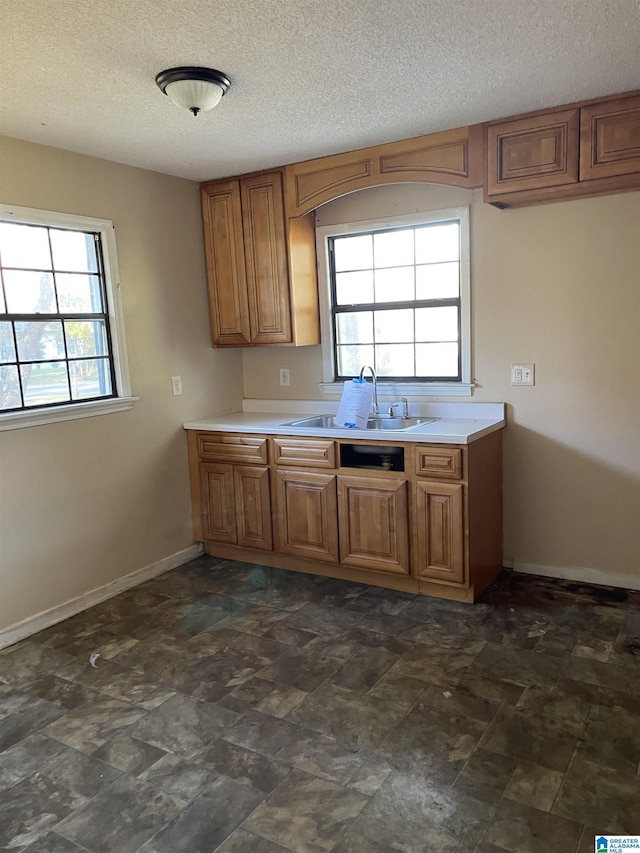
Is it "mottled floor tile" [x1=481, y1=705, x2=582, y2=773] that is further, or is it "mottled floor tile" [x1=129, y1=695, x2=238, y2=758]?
"mottled floor tile" [x1=129, y1=695, x2=238, y2=758]

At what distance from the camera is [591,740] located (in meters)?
2.11

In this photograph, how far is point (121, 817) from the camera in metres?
1.89

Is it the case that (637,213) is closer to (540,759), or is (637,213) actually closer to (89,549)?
(540,759)

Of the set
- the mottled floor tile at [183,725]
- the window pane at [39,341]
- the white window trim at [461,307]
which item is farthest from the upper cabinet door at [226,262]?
the mottled floor tile at [183,725]

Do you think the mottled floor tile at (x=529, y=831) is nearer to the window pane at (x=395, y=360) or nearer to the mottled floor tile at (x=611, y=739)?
the mottled floor tile at (x=611, y=739)

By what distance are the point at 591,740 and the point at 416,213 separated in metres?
2.74

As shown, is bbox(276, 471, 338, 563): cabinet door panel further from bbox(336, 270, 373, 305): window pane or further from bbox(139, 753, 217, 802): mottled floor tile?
bbox(139, 753, 217, 802): mottled floor tile

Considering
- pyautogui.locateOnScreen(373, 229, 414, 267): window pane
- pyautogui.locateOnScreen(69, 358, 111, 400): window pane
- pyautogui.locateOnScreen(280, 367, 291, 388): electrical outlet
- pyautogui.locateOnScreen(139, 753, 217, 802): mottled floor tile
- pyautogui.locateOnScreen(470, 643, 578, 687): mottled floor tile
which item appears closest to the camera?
pyautogui.locateOnScreen(139, 753, 217, 802): mottled floor tile

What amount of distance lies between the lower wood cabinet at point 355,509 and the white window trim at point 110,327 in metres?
0.63

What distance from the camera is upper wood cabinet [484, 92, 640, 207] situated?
2791mm

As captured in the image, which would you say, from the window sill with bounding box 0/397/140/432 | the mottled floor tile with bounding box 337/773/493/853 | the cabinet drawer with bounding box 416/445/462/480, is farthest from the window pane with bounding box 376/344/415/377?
the mottled floor tile with bounding box 337/773/493/853

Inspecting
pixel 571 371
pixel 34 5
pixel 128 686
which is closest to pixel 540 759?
pixel 128 686

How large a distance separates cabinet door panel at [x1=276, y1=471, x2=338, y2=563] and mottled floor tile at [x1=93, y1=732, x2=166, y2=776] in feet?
5.14

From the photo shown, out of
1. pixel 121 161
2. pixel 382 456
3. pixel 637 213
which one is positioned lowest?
pixel 382 456
